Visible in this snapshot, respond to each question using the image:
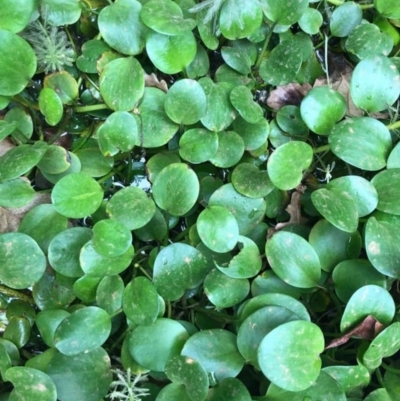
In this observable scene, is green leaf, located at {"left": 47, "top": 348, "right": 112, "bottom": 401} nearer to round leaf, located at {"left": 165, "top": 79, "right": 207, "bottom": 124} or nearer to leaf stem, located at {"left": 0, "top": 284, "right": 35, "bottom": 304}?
leaf stem, located at {"left": 0, "top": 284, "right": 35, "bottom": 304}

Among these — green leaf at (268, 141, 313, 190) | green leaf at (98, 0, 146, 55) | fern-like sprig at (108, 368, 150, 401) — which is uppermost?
green leaf at (98, 0, 146, 55)

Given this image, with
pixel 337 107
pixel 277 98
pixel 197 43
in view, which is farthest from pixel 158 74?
pixel 337 107

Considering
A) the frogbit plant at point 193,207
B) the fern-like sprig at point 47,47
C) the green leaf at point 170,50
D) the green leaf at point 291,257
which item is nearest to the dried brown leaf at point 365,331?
the frogbit plant at point 193,207

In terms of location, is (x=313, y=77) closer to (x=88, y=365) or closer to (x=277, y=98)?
(x=277, y=98)

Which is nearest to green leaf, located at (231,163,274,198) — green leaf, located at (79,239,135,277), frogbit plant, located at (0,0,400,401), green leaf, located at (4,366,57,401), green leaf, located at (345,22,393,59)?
frogbit plant, located at (0,0,400,401)

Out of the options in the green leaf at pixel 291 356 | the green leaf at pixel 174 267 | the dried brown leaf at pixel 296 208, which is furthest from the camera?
the dried brown leaf at pixel 296 208

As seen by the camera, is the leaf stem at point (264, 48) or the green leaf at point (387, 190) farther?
the leaf stem at point (264, 48)

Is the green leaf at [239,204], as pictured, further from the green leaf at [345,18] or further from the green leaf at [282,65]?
the green leaf at [345,18]
